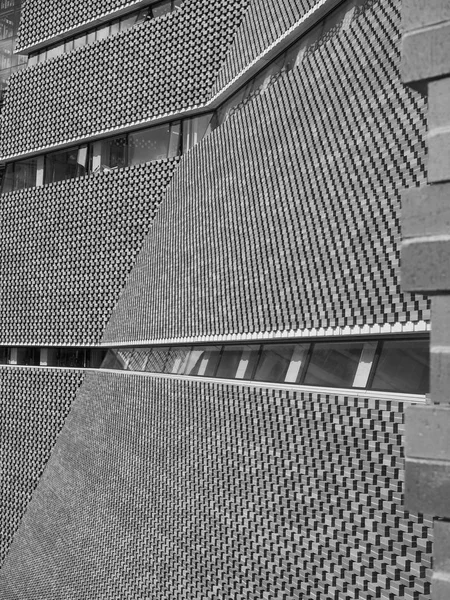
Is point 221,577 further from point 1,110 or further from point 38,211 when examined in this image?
point 1,110

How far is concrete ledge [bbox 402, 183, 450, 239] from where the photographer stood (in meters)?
2.59

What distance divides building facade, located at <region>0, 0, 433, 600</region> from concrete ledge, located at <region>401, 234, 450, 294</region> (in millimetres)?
5541

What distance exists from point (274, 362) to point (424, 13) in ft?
28.5

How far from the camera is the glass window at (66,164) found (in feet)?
69.3

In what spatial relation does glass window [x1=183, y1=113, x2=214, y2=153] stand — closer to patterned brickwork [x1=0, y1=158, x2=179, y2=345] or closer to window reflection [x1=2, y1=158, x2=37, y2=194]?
patterned brickwork [x1=0, y1=158, x2=179, y2=345]

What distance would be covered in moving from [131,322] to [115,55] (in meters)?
6.93

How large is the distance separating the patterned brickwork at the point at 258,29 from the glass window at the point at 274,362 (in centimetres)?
509

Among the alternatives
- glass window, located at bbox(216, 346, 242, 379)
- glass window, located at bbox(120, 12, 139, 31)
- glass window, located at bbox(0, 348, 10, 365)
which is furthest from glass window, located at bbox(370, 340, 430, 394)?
glass window, located at bbox(0, 348, 10, 365)

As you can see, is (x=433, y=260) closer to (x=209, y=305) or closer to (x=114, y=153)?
(x=209, y=305)

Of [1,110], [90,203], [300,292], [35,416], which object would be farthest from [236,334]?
[1,110]

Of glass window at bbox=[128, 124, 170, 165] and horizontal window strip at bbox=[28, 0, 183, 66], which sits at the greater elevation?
horizontal window strip at bbox=[28, 0, 183, 66]

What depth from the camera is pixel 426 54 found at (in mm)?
2646

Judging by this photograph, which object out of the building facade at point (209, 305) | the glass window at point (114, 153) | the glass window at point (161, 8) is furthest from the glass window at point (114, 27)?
the glass window at point (114, 153)

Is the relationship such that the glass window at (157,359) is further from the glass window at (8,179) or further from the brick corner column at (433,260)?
the brick corner column at (433,260)
